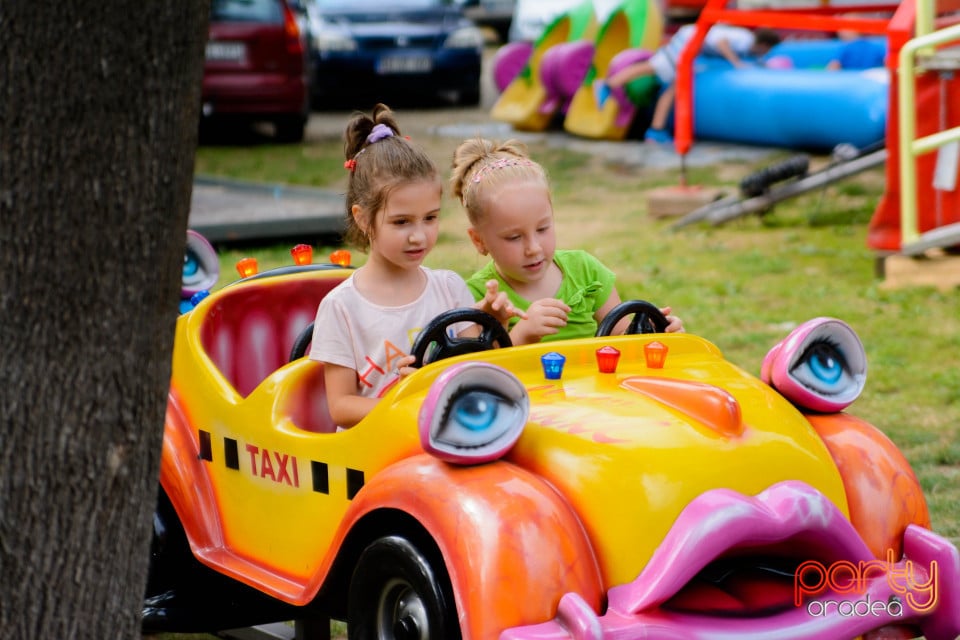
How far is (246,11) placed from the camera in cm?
1325

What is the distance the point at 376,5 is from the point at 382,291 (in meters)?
13.5

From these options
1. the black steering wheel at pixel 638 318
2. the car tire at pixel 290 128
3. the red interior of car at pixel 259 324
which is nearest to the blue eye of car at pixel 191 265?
the red interior of car at pixel 259 324

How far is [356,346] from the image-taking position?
3123 millimetres

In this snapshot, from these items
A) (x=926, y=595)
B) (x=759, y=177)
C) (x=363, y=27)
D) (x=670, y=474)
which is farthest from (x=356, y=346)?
(x=363, y=27)

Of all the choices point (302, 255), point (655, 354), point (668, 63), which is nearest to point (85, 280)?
point (655, 354)

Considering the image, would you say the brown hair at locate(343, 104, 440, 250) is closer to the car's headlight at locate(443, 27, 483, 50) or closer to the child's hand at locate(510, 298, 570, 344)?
the child's hand at locate(510, 298, 570, 344)

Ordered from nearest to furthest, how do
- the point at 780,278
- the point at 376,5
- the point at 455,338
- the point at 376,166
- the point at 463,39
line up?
the point at 455,338
the point at 376,166
the point at 780,278
the point at 463,39
the point at 376,5

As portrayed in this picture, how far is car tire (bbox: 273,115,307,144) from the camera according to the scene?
13.9m

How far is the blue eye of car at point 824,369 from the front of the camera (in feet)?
9.25

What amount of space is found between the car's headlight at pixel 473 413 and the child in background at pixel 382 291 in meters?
0.54

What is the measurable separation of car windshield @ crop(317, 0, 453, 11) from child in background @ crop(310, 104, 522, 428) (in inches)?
523

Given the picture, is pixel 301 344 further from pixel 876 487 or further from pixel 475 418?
pixel 876 487

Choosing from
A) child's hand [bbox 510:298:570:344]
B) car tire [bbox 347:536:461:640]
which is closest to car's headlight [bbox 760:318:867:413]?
child's hand [bbox 510:298:570:344]

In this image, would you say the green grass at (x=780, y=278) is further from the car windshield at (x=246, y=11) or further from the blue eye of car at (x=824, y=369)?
the car windshield at (x=246, y=11)
